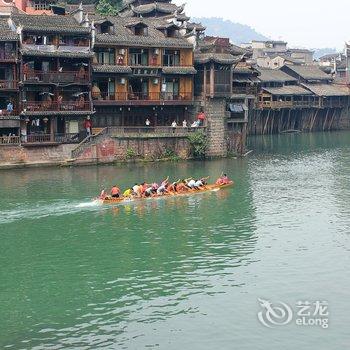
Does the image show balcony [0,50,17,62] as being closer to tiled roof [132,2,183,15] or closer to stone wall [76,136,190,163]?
stone wall [76,136,190,163]

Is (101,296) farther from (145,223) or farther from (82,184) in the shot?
(82,184)

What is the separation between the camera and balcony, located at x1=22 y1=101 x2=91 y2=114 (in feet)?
223

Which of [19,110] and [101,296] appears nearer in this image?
[101,296]

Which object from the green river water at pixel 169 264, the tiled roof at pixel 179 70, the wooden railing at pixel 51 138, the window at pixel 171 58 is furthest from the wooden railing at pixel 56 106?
the window at pixel 171 58

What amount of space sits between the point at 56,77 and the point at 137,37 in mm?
11356

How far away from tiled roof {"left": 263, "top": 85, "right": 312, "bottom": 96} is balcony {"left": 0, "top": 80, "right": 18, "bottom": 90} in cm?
5206

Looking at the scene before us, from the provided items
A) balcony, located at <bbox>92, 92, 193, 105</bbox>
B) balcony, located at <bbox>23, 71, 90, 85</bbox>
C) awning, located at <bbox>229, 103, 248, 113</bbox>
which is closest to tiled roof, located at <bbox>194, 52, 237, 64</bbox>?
balcony, located at <bbox>92, 92, 193, 105</bbox>

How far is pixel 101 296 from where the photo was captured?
107ft

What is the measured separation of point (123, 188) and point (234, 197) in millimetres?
9865

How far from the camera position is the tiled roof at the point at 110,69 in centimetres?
7231

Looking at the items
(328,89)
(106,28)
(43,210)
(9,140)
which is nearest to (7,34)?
(9,140)

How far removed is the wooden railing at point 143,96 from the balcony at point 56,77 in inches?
110

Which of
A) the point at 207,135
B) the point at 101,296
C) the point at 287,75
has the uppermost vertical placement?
the point at 287,75

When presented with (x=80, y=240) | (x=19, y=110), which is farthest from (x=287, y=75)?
(x=80, y=240)
